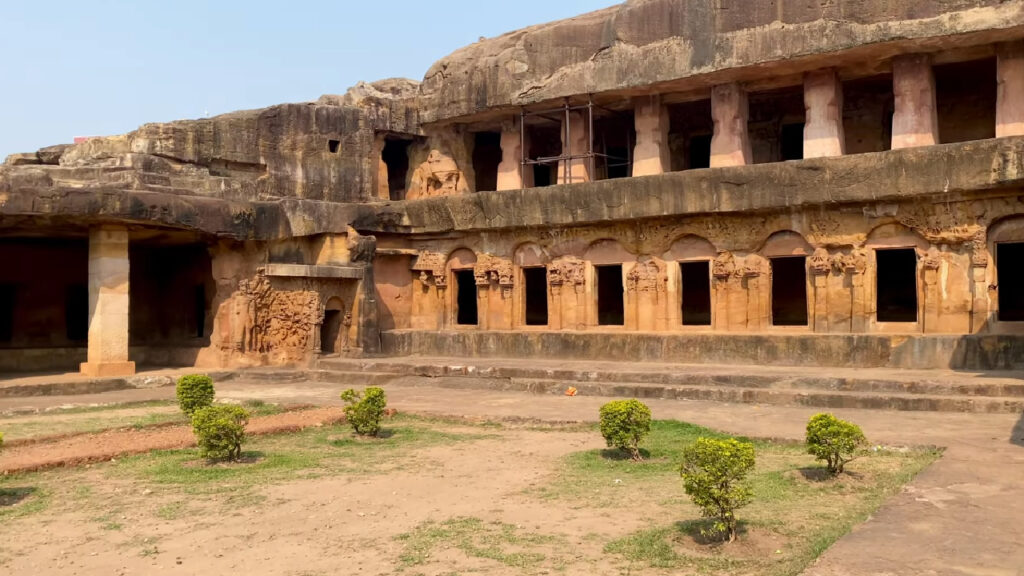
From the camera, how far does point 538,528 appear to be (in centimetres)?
546

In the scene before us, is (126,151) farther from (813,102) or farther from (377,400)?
(813,102)

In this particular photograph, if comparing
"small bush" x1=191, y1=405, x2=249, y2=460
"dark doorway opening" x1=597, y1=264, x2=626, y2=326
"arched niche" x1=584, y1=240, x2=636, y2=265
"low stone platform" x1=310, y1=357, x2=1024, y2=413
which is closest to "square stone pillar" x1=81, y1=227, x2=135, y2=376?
"low stone platform" x1=310, y1=357, x2=1024, y2=413

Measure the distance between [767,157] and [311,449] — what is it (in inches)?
525

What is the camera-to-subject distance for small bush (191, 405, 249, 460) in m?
7.60

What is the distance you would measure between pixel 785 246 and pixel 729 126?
2855mm

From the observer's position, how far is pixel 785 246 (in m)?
Answer: 14.9

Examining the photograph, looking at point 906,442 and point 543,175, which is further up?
point 543,175

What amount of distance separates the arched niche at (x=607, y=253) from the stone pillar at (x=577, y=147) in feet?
6.19

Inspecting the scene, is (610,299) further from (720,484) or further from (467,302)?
(720,484)

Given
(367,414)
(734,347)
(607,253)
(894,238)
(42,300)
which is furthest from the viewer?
(42,300)

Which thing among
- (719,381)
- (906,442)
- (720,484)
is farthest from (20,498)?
(719,381)

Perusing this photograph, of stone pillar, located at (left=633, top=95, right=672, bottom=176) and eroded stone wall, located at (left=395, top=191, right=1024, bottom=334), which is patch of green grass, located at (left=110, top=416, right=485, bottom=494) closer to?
eroded stone wall, located at (left=395, top=191, right=1024, bottom=334)

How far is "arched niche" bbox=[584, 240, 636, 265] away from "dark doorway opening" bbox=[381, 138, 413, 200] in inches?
261

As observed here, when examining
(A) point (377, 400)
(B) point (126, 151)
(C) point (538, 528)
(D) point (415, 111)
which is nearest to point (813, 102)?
(D) point (415, 111)
